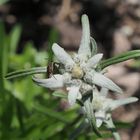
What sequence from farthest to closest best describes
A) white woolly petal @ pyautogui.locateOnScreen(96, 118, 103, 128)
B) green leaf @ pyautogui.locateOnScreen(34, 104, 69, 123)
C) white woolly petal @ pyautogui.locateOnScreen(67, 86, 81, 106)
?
green leaf @ pyautogui.locateOnScreen(34, 104, 69, 123), white woolly petal @ pyautogui.locateOnScreen(96, 118, 103, 128), white woolly petal @ pyautogui.locateOnScreen(67, 86, 81, 106)

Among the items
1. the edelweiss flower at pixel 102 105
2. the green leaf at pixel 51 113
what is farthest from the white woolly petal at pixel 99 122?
the green leaf at pixel 51 113

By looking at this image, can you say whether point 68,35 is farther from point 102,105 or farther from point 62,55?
point 62,55

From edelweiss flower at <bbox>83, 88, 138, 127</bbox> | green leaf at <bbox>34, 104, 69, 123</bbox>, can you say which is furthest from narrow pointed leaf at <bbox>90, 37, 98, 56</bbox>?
green leaf at <bbox>34, 104, 69, 123</bbox>

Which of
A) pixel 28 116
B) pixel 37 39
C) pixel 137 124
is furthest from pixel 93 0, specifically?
pixel 28 116

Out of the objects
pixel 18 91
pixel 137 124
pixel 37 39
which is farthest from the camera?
pixel 37 39

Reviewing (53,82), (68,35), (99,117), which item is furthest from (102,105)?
(68,35)

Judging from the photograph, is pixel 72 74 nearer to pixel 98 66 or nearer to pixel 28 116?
pixel 98 66

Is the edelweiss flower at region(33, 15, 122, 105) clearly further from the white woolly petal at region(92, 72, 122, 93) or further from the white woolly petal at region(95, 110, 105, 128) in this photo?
the white woolly petal at region(95, 110, 105, 128)

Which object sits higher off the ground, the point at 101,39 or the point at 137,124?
the point at 101,39
